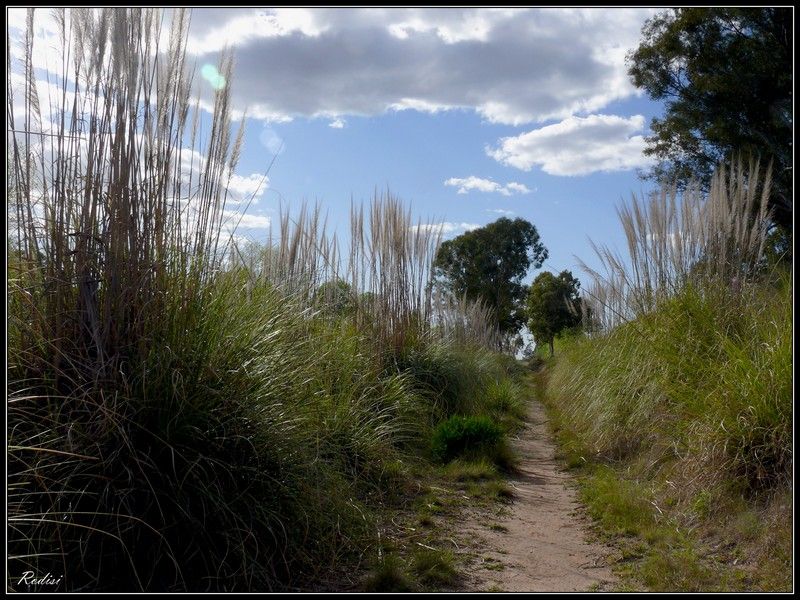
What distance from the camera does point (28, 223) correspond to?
269 centimetres

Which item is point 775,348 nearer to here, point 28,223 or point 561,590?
point 561,590

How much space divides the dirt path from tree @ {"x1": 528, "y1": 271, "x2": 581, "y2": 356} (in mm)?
20257

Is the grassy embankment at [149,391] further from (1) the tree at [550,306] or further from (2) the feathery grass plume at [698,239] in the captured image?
(1) the tree at [550,306]

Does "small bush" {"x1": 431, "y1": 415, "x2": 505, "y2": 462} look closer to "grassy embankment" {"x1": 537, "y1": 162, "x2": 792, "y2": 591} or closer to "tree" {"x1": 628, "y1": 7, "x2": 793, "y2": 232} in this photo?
"grassy embankment" {"x1": 537, "y1": 162, "x2": 792, "y2": 591}

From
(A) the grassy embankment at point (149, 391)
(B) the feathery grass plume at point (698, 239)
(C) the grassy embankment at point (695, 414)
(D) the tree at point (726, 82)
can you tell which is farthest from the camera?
(D) the tree at point (726, 82)

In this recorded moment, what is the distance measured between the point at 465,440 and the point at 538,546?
5.90 feet

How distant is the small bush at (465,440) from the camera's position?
505 centimetres

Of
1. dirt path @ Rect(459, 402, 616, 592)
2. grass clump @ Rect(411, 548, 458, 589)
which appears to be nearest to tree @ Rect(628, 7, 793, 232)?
dirt path @ Rect(459, 402, 616, 592)

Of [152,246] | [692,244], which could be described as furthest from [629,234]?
[152,246]

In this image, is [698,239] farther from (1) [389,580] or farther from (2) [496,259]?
(2) [496,259]

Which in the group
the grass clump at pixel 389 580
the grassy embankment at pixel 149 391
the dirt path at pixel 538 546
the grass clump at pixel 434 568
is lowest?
the dirt path at pixel 538 546

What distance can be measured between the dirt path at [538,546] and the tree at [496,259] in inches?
890

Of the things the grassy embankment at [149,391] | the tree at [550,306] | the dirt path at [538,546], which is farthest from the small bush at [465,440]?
the tree at [550,306]

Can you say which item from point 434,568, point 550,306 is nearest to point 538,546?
point 434,568
